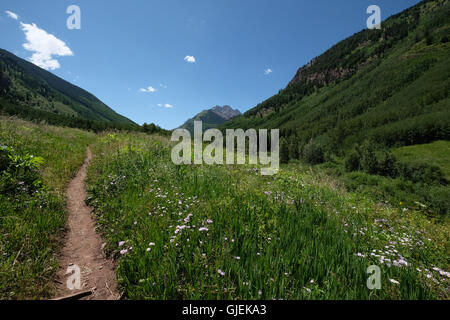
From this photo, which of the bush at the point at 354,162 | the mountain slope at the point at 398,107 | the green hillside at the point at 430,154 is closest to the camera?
the green hillside at the point at 430,154

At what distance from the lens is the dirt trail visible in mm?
2229

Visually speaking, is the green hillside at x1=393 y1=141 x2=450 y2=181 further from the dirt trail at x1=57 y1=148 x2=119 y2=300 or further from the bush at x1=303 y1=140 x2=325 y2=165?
the dirt trail at x1=57 y1=148 x2=119 y2=300

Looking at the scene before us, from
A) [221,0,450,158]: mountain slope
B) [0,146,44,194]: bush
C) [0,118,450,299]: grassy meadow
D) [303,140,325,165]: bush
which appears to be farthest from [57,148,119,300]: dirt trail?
[221,0,450,158]: mountain slope

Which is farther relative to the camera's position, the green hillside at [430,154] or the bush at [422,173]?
the green hillside at [430,154]

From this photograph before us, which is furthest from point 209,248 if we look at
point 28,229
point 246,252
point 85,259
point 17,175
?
point 17,175

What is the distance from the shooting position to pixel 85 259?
279cm

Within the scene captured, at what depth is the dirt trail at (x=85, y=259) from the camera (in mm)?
2229

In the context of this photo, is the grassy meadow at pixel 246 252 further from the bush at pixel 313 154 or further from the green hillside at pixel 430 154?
the bush at pixel 313 154

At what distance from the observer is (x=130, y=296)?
199 centimetres

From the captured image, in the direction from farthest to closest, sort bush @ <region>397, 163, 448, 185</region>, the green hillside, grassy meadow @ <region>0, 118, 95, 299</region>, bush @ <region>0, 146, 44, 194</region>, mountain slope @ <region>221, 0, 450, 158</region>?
mountain slope @ <region>221, 0, 450, 158</region>, the green hillside, bush @ <region>397, 163, 448, 185</region>, bush @ <region>0, 146, 44, 194</region>, grassy meadow @ <region>0, 118, 95, 299</region>

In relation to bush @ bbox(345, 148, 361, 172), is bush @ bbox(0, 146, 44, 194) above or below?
below

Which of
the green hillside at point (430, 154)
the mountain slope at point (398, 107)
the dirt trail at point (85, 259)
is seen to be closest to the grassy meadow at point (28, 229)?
the dirt trail at point (85, 259)

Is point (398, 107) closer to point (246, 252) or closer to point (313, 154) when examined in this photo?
point (313, 154)
